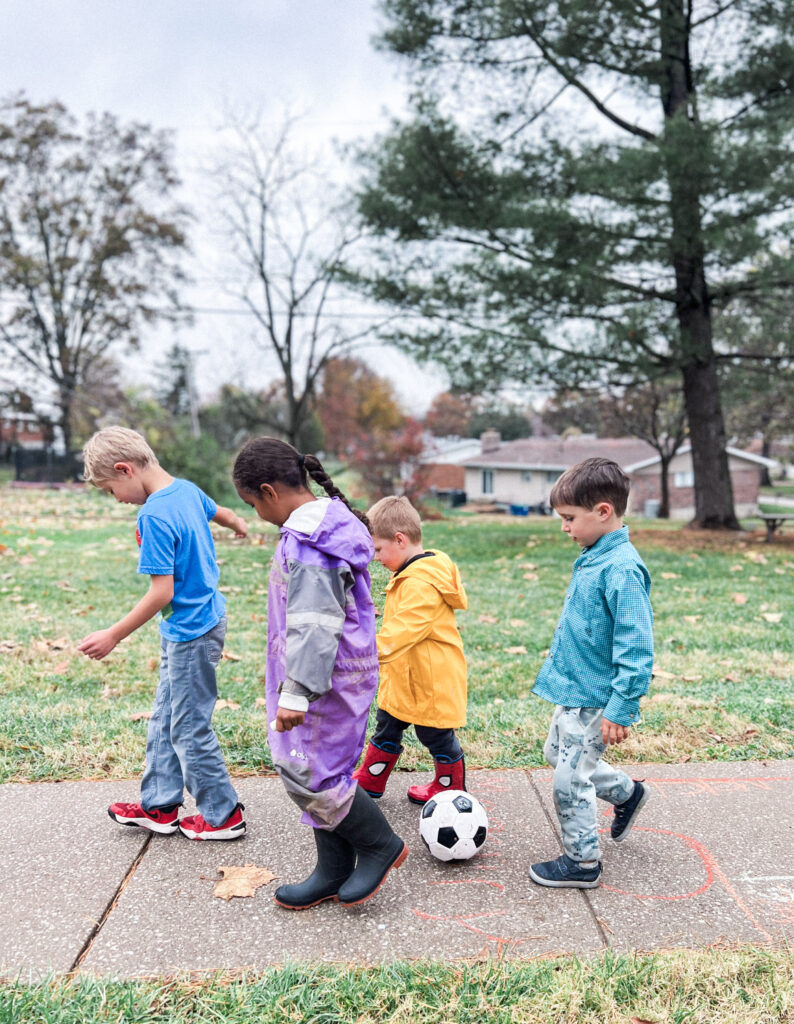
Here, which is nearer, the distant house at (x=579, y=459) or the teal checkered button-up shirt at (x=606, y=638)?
the teal checkered button-up shirt at (x=606, y=638)

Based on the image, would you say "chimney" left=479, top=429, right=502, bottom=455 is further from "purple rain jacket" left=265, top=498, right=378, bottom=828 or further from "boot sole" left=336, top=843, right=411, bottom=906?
"purple rain jacket" left=265, top=498, right=378, bottom=828

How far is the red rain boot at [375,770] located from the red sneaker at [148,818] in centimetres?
71

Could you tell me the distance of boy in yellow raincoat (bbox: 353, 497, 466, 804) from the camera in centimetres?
290

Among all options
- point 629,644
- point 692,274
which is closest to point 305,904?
point 629,644

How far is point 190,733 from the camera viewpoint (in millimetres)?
2785

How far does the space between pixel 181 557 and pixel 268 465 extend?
631mm

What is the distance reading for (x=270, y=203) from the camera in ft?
51.7

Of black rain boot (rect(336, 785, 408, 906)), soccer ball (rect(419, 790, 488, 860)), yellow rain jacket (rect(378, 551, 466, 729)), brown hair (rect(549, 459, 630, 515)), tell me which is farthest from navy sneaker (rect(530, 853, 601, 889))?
brown hair (rect(549, 459, 630, 515))

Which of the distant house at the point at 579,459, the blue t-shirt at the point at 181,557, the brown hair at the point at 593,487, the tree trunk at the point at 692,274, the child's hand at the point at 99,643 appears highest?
the tree trunk at the point at 692,274

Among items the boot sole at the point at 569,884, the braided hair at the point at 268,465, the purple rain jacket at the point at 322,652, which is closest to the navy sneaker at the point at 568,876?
the boot sole at the point at 569,884

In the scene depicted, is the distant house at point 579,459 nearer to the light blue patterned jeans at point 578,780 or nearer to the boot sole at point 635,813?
the boot sole at point 635,813

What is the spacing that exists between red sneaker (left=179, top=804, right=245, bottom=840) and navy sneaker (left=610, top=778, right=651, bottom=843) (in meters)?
1.33

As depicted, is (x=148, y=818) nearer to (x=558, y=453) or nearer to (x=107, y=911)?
(x=107, y=911)

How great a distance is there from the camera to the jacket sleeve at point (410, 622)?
2.88 meters
